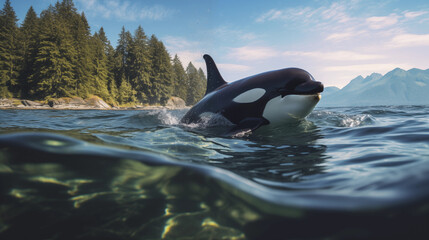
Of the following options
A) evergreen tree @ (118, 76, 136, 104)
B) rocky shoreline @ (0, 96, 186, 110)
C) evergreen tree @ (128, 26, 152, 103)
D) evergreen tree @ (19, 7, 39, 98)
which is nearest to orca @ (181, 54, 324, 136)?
rocky shoreline @ (0, 96, 186, 110)

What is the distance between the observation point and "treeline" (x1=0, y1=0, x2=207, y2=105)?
3591cm

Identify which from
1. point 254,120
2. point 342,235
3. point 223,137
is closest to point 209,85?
point 254,120

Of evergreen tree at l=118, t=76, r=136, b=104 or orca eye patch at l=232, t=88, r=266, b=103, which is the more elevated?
evergreen tree at l=118, t=76, r=136, b=104

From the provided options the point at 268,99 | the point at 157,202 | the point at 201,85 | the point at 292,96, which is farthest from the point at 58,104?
the point at 201,85

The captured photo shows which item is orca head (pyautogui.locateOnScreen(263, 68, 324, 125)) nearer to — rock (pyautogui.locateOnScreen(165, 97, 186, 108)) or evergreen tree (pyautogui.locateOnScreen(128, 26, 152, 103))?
evergreen tree (pyautogui.locateOnScreen(128, 26, 152, 103))

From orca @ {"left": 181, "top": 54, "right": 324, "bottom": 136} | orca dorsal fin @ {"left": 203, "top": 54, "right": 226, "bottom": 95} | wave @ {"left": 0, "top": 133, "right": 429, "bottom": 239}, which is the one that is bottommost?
wave @ {"left": 0, "top": 133, "right": 429, "bottom": 239}

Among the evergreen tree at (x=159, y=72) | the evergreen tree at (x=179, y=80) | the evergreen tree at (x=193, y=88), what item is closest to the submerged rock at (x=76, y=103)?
the evergreen tree at (x=159, y=72)

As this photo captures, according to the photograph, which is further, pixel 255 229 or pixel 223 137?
pixel 223 137

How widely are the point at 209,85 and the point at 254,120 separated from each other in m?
2.45

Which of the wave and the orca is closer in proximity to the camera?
the wave

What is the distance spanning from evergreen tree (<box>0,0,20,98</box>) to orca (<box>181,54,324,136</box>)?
138 feet

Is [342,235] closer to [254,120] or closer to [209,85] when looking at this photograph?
[254,120]

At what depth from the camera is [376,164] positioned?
221 centimetres

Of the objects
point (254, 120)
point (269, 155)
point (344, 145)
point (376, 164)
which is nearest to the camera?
Result: point (376, 164)
